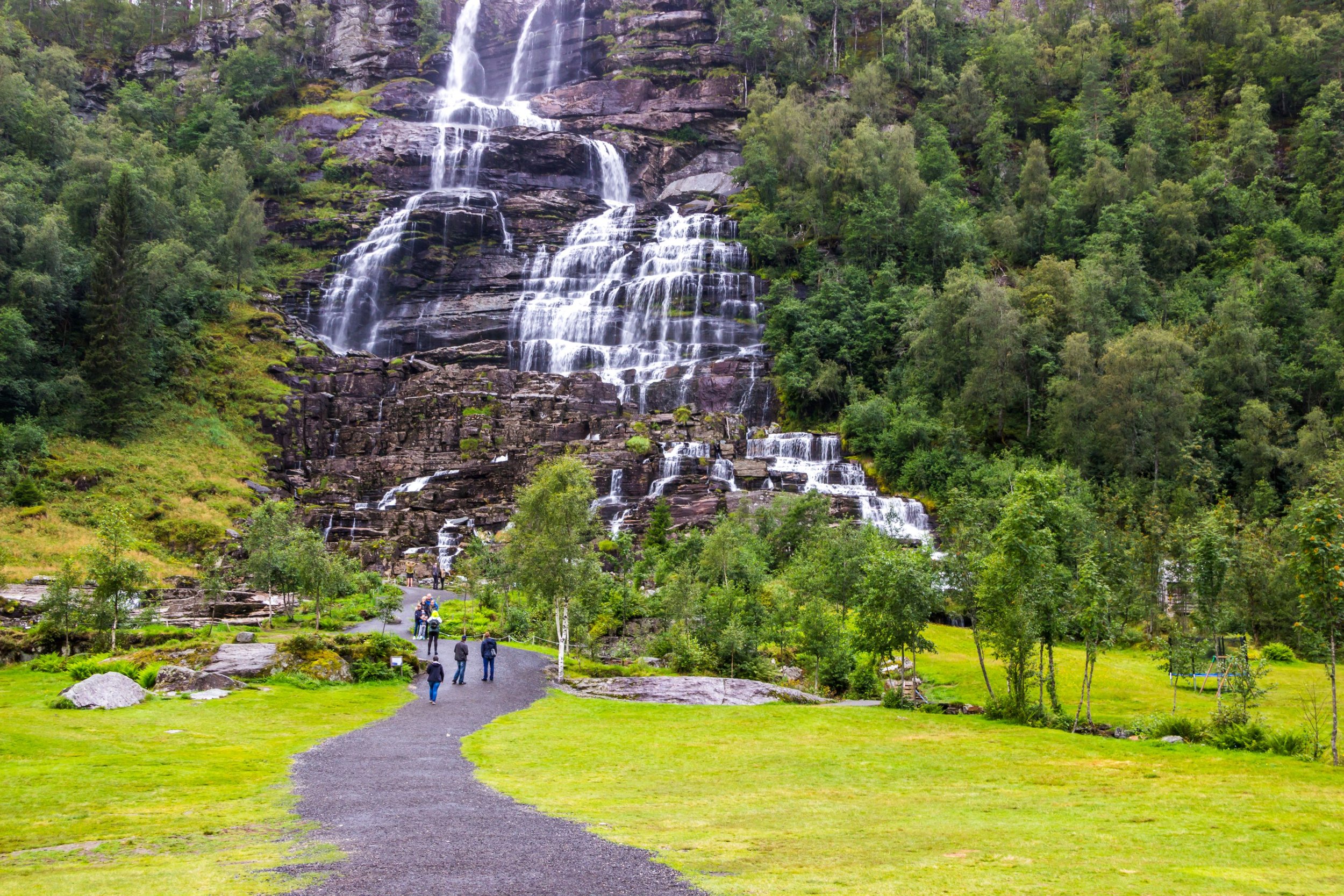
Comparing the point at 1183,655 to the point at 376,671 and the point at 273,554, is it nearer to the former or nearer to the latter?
the point at 376,671

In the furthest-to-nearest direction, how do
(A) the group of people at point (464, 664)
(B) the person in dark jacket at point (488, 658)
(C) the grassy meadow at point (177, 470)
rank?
(C) the grassy meadow at point (177, 470) → (B) the person in dark jacket at point (488, 658) → (A) the group of people at point (464, 664)

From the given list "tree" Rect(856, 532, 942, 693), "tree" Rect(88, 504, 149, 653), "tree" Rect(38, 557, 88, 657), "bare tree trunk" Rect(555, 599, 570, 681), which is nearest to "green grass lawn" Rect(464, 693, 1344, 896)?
"tree" Rect(856, 532, 942, 693)

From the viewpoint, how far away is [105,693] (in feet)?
71.8

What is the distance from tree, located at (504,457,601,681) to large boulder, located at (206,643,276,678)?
387 inches

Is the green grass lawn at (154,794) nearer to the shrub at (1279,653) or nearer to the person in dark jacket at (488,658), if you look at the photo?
the person in dark jacket at (488,658)

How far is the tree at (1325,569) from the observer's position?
17938mm

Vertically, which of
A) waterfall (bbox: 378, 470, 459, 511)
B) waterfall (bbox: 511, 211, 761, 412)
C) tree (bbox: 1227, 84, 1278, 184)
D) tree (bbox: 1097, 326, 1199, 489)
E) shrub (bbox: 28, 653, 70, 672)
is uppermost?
tree (bbox: 1227, 84, 1278, 184)

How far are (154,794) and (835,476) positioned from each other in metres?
55.3

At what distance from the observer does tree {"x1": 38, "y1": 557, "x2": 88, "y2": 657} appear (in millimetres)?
31984

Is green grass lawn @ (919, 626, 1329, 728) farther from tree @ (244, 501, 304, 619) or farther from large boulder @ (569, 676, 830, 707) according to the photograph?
tree @ (244, 501, 304, 619)

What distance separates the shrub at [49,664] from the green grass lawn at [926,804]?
56.3 ft

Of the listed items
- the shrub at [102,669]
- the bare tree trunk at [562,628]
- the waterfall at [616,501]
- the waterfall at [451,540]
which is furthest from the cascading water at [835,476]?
the shrub at [102,669]

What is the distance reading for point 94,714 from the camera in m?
20.6

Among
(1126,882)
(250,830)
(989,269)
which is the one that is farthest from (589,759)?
(989,269)
